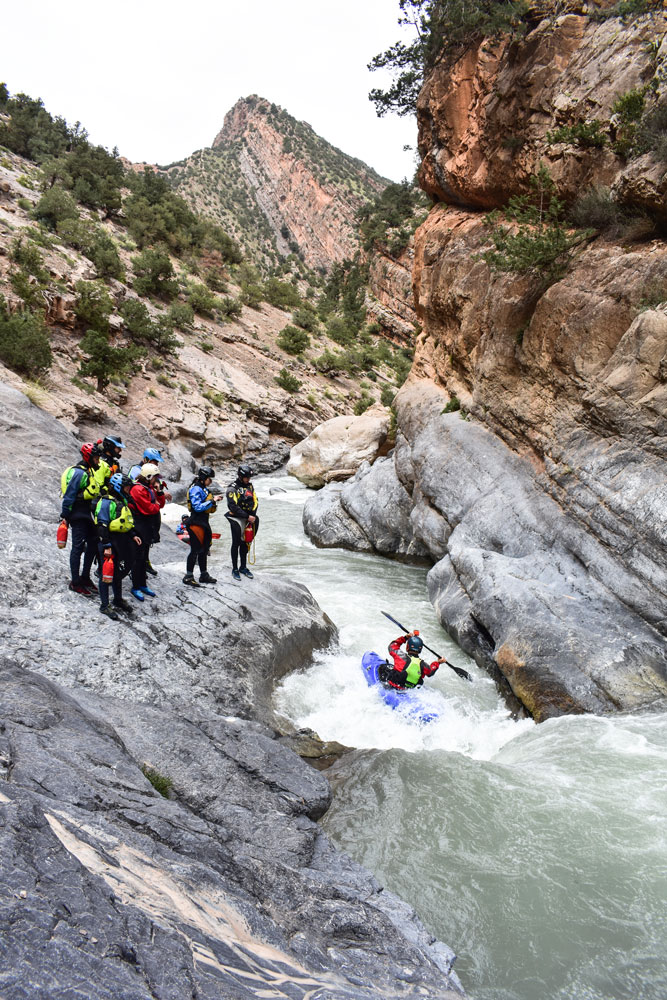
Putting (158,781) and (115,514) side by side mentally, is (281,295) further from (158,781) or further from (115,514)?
(158,781)

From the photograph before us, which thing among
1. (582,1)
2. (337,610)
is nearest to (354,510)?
(337,610)

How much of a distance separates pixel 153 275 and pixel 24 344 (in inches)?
557

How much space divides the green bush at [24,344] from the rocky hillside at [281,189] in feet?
155

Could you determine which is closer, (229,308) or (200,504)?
(200,504)

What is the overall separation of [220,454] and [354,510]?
9.59m

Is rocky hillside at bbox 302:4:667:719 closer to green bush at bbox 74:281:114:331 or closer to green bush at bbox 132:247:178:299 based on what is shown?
green bush at bbox 74:281:114:331

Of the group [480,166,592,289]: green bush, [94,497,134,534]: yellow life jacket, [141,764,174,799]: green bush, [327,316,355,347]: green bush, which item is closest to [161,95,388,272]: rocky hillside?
[327,316,355,347]: green bush

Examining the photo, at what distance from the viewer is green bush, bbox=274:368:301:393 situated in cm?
3006

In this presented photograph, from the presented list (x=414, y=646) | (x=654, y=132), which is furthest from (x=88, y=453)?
(x=654, y=132)

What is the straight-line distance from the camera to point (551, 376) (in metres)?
10.8

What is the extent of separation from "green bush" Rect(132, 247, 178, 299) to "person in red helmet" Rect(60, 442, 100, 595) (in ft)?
81.4

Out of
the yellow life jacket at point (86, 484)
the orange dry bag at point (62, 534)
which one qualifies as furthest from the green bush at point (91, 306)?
the orange dry bag at point (62, 534)

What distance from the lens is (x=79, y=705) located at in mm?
4793

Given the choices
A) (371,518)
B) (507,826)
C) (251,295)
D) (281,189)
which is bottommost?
(507,826)
